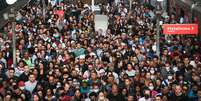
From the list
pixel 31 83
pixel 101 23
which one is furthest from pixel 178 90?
pixel 101 23

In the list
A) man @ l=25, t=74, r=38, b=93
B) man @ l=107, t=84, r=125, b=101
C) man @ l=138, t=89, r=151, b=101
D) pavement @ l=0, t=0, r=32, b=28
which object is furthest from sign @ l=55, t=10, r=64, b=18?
man @ l=138, t=89, r=151, b=101

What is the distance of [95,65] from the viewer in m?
18.4

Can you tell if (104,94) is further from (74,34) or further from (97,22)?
(97,22)

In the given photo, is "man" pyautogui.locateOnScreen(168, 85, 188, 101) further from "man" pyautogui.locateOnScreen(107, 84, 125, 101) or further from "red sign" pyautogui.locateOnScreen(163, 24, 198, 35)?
"red sign" pyautogui.locateOnScreen(163, 24, 198, 35)

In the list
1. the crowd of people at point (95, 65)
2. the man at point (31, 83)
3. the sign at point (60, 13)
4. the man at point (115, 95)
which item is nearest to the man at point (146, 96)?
the crowd of people at point (95, 65)

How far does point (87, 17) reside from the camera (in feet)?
98.0


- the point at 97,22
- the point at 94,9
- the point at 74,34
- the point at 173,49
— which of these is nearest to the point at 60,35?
the point at 74,34

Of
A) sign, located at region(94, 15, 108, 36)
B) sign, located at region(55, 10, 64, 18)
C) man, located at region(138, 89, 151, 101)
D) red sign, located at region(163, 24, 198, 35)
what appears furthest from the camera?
sign, located at region(55, 10, 64, 18)

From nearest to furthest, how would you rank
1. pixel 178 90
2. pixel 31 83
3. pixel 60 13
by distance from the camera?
pixel 178 90 → pixel 31 83 → pixel 60 13

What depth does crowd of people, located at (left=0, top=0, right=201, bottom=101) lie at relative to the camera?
15742 mm

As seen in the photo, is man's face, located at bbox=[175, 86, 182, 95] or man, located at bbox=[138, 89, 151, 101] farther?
man's face, located at bbox=[175, 86, 182, 95]

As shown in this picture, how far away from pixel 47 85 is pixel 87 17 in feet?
44.7

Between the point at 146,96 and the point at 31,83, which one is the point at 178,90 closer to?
the point at 146,96

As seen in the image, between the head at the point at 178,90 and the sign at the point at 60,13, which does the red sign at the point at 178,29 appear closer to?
the head at the point at 178,90
